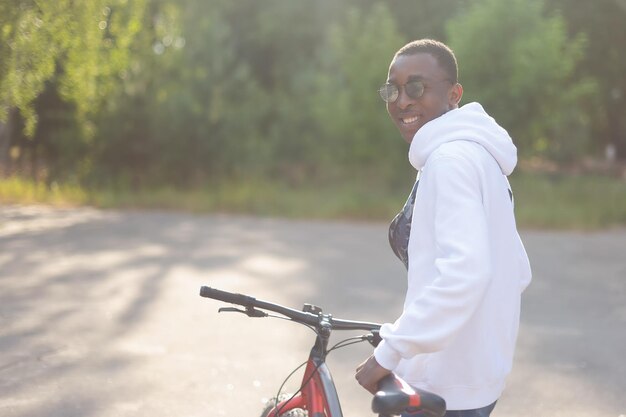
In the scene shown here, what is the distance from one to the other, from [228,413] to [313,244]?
8.18 meters

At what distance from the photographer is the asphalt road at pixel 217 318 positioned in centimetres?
570

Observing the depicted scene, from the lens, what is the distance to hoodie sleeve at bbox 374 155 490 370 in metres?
2.05

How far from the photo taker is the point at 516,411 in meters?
5.56

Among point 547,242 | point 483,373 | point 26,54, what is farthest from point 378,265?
point 483,373

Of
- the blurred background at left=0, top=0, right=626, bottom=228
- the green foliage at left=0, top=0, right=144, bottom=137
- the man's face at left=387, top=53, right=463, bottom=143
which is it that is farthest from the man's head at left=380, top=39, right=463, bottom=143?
the blurred background at left=0, top=0, right=626, bottom=228

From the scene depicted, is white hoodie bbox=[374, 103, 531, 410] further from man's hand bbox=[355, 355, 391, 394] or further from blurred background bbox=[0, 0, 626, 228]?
blurred background bbox=[0, 0, 626, 228]

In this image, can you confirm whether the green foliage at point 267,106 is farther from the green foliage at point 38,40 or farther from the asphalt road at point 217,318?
the green foliage at point 38,40

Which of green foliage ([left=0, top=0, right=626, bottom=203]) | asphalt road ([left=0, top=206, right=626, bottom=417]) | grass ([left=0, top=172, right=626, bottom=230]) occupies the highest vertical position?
green foliage ([left=0, top=0, right=626, bottom=203])

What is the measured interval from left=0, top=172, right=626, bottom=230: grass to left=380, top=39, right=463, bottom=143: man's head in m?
14.3

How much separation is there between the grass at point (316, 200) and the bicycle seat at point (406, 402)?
1462 centimetres

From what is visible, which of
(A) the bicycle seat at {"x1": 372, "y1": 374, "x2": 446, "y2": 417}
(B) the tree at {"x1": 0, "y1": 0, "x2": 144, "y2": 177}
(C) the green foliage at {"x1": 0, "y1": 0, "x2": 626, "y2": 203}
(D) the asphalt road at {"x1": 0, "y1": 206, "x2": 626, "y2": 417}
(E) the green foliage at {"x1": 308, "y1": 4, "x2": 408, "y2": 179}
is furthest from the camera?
(E) the green foliage at {"x1": 308, "y1": 4, "x2": 408, "y2": 179}

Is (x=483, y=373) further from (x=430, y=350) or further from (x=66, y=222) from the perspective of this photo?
(x=66, y=222)

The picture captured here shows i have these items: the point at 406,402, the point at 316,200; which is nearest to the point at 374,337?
the point at 406,402

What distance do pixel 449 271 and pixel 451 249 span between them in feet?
0.16
